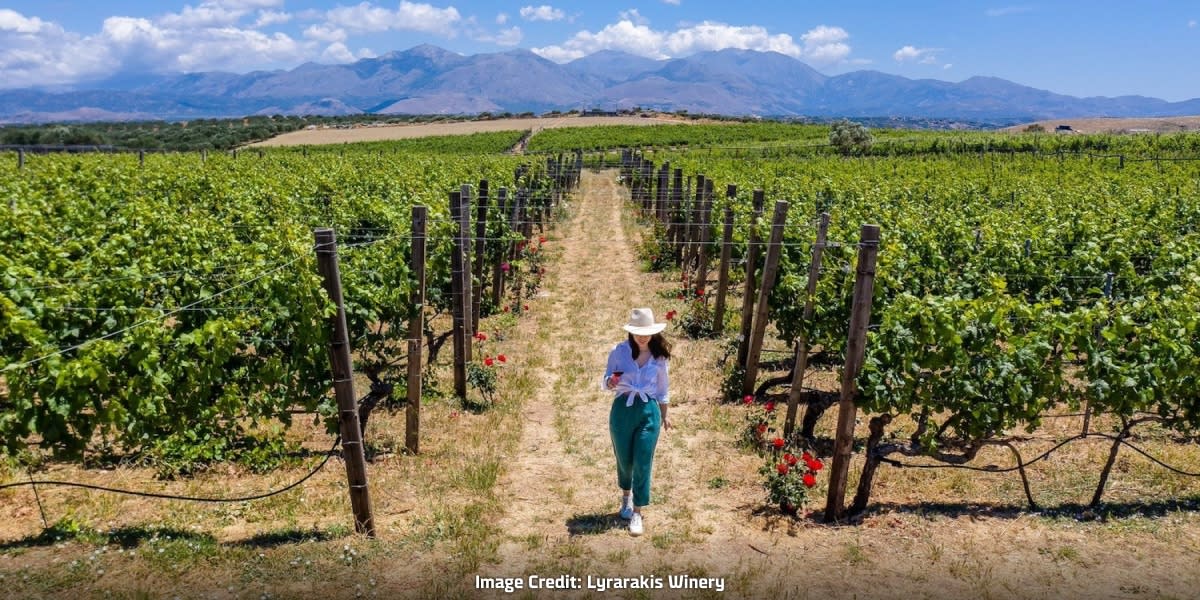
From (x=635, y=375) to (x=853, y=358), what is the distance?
65.5 inches

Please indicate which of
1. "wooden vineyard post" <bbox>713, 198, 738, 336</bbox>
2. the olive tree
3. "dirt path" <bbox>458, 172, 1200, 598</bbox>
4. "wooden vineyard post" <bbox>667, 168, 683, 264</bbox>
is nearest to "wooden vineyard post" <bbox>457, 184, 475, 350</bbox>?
"dirt path" <bbox>458, 172, 1200, 598</bbox>

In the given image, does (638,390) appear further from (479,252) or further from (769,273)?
(479,252)

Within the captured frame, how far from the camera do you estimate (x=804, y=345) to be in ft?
26.9

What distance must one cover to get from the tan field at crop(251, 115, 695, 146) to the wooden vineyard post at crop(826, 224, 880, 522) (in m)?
62.4

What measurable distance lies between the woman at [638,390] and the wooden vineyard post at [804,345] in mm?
2425

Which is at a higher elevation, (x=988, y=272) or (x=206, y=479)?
(x=988, y=272)

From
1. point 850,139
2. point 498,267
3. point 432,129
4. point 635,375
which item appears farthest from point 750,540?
point 432,129

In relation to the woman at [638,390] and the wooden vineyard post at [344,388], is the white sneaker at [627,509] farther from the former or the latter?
the wooden vineyard post at [344,388]

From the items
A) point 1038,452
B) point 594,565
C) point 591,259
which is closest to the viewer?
point 594,565

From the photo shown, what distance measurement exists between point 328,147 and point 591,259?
4407cm

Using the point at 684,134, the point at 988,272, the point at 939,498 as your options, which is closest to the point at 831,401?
the point at 939,498

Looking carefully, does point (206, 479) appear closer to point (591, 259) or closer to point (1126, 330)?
point (1126, 330)

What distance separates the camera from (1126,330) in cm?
632

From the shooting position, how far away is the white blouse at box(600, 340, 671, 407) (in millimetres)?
5973
